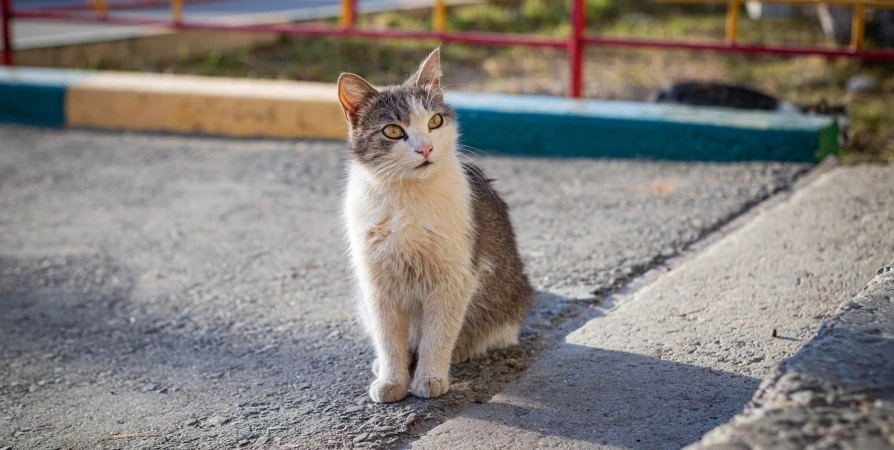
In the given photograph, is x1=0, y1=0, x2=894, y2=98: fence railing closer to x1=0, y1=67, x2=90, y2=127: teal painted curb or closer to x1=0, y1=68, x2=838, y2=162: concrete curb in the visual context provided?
x1=0, y1=68, x2=838, y2=162: concrete curb

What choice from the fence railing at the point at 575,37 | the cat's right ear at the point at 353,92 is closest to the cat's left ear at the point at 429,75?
the cat's right ear at the point at 353,92

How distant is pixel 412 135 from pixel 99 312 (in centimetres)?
171

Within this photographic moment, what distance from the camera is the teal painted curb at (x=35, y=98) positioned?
6.71 m

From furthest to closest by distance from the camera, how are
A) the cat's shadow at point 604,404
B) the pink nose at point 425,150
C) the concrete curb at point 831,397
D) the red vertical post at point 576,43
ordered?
1. the red vertical post at point 576,43
2. the pink nose at point 425,150
3. the cat's shadow at point 604,404
4. the concrete curb at point 831,397

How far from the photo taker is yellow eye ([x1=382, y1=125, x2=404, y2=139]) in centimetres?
297

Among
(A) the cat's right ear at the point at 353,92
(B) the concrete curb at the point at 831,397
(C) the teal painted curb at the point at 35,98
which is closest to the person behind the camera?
(B) the concrete curb at the point at 831,397

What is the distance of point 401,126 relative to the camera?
2.97 metres

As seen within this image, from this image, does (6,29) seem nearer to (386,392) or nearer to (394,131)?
(394,131)

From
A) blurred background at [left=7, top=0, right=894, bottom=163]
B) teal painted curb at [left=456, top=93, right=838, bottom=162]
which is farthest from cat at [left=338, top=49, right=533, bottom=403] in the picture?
blurred background at [left=7, top=0, right=894, bottom=163]

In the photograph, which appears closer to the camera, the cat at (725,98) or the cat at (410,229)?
the cat at (410,229)

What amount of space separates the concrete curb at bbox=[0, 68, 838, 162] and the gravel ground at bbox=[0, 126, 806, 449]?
0.48 ft

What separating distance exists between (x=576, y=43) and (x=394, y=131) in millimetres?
3325

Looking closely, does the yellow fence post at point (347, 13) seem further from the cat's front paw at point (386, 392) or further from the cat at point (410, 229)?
the cat's front paw at point (386, 392)

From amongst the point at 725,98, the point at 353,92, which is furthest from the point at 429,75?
the point at 725,98
